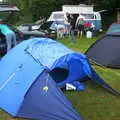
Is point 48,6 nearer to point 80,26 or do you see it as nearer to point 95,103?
point 80,26

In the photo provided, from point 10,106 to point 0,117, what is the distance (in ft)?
0.92

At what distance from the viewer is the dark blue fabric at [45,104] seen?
798 cm

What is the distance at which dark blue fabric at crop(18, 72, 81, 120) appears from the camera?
798 cm

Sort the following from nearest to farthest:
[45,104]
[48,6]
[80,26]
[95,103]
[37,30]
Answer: [45,104] < [95,103] < [37,30] < [80,26] < [48,6]

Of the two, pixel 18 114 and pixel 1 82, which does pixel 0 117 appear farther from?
pixel 1 82

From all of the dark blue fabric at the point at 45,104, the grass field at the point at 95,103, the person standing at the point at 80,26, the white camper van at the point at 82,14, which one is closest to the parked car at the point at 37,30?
the white camper van at the point at 82,14

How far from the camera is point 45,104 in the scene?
8.16 meters

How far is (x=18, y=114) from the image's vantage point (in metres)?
8.26

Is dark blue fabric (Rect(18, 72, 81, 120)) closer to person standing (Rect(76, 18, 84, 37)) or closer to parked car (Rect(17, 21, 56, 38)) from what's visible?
parked car (Rect(17, 21, 56, 38))

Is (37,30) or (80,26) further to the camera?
(80,26)

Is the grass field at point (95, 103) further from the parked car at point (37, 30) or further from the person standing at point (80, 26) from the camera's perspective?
the person standing at point (80, 26)

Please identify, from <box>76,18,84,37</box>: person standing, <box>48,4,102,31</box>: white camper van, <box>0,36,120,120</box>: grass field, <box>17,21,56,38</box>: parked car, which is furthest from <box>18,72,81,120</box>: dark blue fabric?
<box>48,4,102,31</box>: white camper van

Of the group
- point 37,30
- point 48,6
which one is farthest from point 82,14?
point 37,30

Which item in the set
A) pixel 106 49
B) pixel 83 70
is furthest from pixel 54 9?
pixel 83 70
